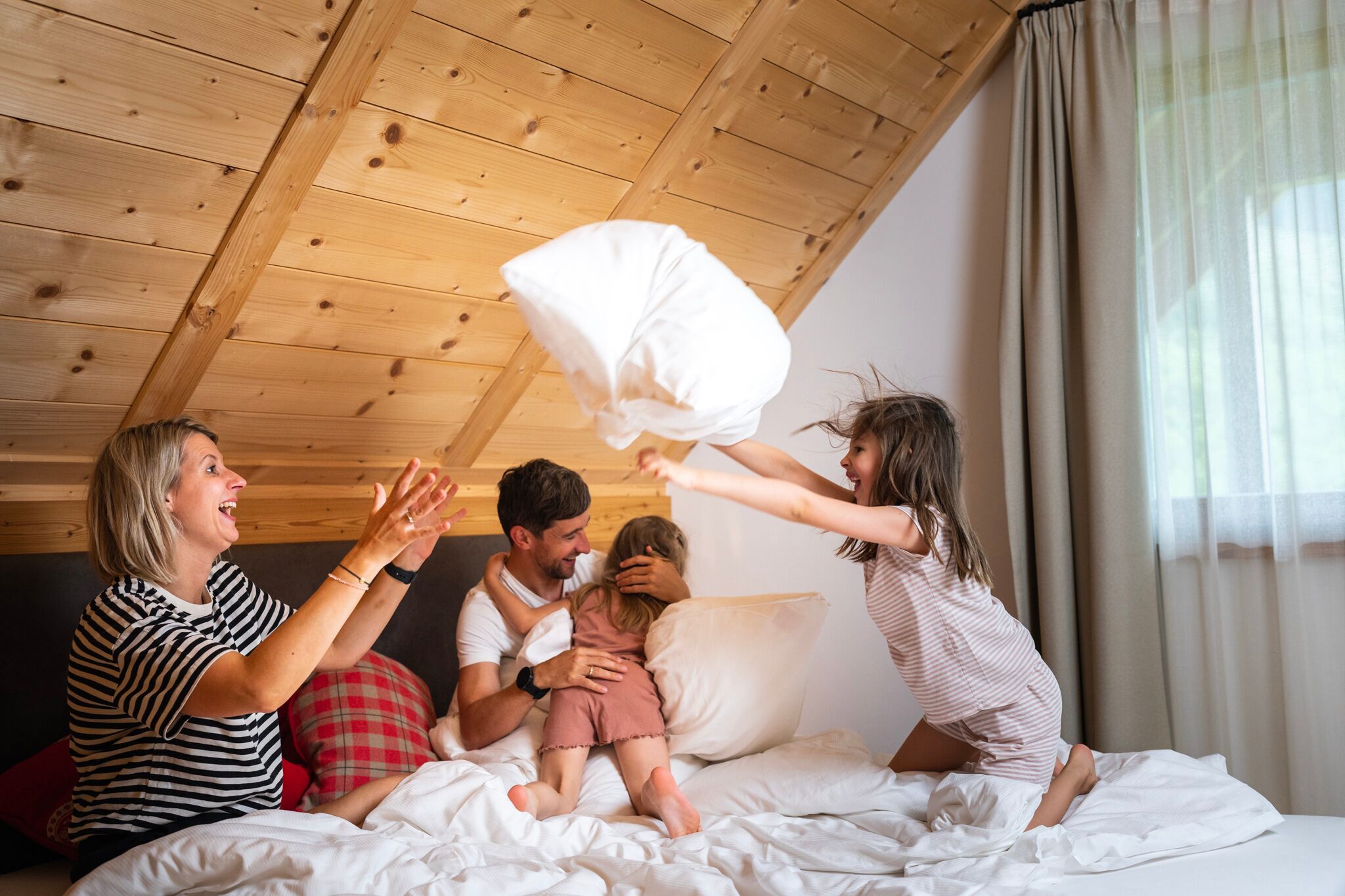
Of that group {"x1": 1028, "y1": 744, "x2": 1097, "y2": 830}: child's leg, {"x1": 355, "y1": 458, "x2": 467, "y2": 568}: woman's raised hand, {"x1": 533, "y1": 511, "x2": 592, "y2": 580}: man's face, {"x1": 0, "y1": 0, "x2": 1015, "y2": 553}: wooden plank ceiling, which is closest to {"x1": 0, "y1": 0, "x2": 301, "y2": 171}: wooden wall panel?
Answer: {"x1": 0, "y1": 0, "x2": 1015, "y2": 553}: wooden plank ceiling

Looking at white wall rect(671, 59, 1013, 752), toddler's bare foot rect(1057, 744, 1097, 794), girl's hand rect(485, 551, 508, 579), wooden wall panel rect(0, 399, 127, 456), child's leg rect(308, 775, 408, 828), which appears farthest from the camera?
white wall rect(671, 59, 1013, 752)

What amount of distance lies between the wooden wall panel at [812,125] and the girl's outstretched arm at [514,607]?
1246 millimetres

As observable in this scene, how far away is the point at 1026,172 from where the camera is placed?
111 inches

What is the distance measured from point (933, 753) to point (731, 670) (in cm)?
45

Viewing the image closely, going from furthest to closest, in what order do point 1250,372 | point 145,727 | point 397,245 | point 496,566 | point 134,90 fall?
1. point 1250,372
2. point 496,566
3. point 397,245
4. point 134,90
5. point 145,727

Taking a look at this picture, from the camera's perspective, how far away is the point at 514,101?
2.11 metres

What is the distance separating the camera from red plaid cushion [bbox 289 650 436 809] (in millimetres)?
1949

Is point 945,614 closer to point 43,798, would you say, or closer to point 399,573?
point 399,573

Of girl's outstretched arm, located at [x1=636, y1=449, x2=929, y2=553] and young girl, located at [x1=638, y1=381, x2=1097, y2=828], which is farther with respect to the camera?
young girl, located at [x1=638, y1=381, x2=1097, y2=828]

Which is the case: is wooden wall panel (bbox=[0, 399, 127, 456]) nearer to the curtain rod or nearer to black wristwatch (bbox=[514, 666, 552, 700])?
black wristwatch (bbox=[514, 666, 552, 700])

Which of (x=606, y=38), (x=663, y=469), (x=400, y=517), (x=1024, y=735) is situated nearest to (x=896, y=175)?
(x=606, y=38)

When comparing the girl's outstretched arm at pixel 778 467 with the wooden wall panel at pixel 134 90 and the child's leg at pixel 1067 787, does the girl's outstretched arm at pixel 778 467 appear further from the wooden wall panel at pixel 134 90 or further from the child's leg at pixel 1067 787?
the wooden wall panel at pixel 134 90

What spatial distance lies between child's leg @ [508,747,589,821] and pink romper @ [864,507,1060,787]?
68 cm

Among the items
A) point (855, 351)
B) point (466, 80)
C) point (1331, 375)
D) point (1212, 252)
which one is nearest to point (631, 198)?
point (466, 80)
